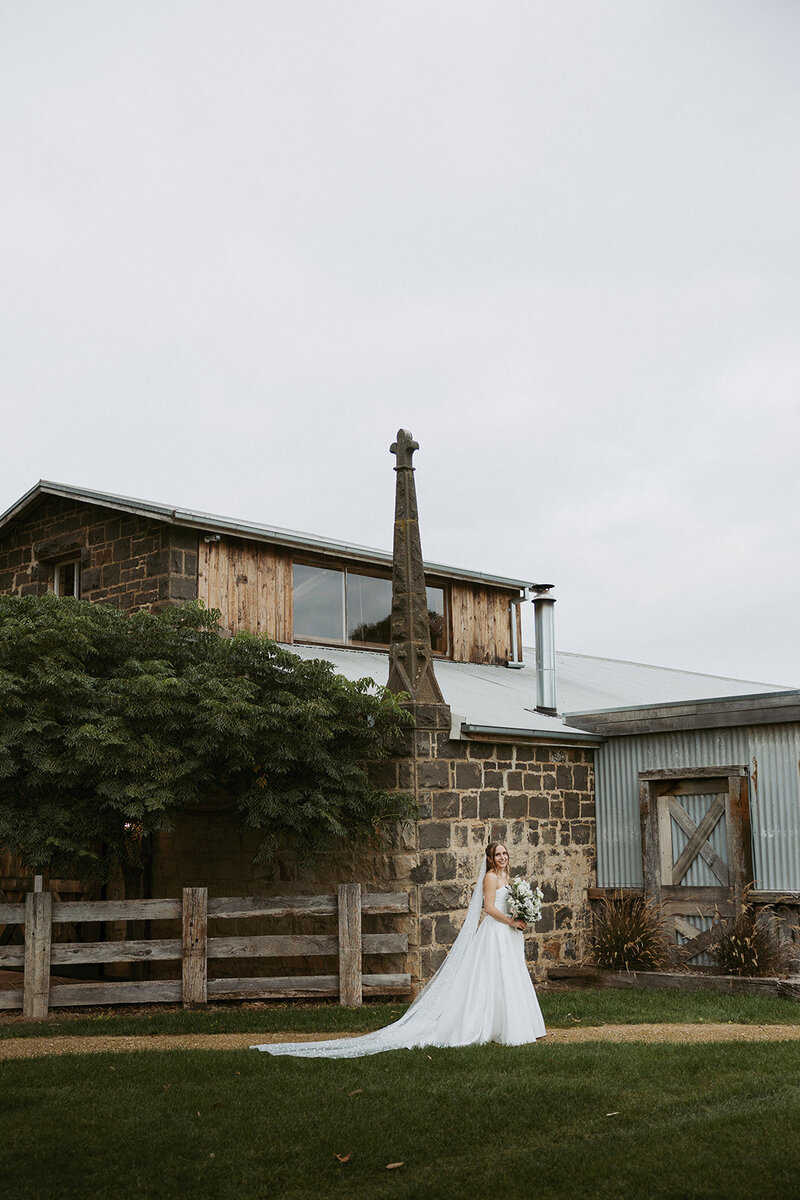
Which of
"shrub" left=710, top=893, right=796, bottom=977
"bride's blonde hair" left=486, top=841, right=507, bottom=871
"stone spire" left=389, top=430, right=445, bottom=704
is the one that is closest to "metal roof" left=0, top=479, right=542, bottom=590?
"stone spire" left=389, top=430, right=445, bottom=704

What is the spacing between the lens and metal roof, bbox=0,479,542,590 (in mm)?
15820

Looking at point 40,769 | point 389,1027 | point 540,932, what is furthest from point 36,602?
point 540,932

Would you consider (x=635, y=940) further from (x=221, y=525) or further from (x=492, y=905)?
(x=221, y=525)

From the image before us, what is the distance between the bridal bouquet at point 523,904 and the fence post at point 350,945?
236 centimetres

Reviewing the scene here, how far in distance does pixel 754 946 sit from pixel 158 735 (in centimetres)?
691

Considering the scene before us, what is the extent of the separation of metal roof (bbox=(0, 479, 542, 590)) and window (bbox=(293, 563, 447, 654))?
0.33m

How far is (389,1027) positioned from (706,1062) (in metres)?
2.80

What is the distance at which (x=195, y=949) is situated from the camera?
11.8 m

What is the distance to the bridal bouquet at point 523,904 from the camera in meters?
10.2

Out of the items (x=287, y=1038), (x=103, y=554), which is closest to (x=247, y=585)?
(x=103, y=554)

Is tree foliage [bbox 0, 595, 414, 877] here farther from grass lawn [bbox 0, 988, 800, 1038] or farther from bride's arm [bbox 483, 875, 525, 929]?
bride's arm [bbox 483, 875, 525, 929]

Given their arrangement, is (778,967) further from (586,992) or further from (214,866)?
(214,866)

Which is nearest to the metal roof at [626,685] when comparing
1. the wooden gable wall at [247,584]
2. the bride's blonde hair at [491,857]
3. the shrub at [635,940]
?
the shrub at [635,940]

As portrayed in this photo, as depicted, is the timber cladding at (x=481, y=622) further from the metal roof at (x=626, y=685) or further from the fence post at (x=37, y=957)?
the fence post at (x=37, y=957)
